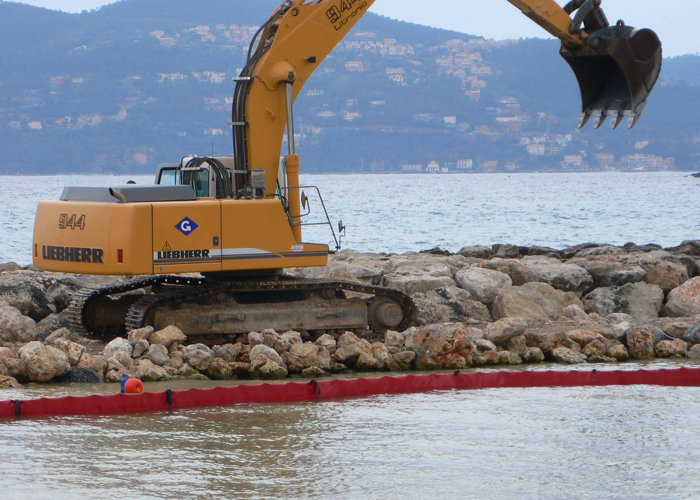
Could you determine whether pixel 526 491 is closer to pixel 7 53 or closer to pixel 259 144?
pixel 259 144

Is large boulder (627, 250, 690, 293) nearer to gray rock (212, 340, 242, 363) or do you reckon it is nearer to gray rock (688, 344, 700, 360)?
gray rock (688, 344, 700, 360)

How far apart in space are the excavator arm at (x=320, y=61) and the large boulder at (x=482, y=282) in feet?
8.60

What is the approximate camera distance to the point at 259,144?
12.5 metres

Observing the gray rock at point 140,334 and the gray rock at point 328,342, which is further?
the gray rock at point 328,342

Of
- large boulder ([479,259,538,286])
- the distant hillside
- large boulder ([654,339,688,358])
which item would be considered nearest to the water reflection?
large boulder ([654,339,688,358])

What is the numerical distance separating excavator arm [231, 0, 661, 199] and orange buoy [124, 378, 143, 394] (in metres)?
3.40

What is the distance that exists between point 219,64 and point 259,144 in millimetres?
145747

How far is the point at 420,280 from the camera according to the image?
50.8ft

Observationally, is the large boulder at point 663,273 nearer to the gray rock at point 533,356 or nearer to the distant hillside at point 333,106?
the gray rock at point 533,356

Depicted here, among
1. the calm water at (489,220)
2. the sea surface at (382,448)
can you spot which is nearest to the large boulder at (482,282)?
the sea surface at (382,448)

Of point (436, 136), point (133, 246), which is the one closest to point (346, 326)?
point (133, 246)

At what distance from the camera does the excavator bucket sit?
12.9 meters

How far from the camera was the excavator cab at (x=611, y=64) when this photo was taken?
12945 mm

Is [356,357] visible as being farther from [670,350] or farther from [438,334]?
[670,350]
